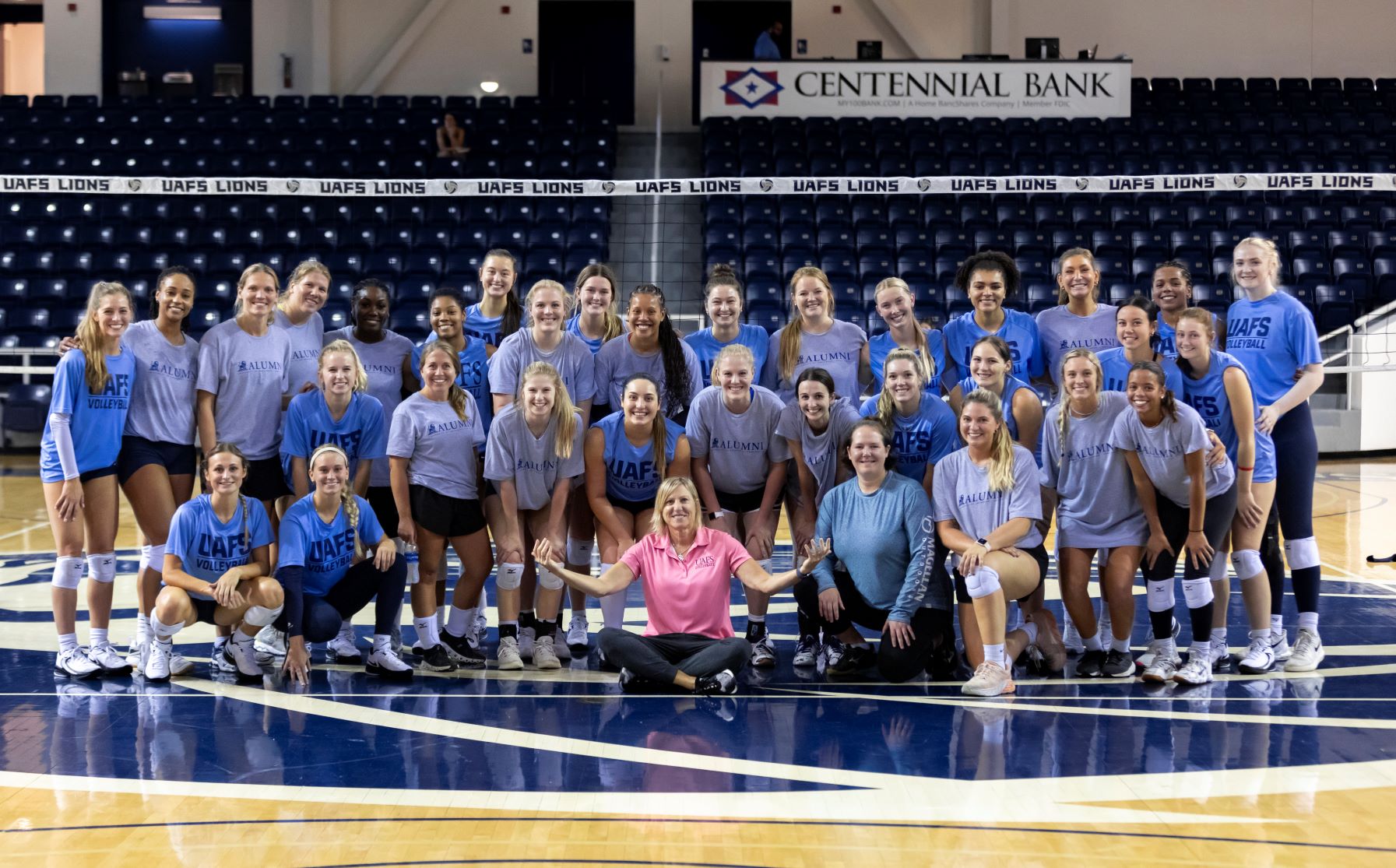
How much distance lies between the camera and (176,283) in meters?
4.59

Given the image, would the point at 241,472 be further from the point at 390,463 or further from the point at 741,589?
the point at 741,589

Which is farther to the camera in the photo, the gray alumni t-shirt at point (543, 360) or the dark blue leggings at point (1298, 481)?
the gray alumni t-shirt at point (543, 360)

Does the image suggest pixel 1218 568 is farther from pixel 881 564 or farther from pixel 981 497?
pixel 881 564

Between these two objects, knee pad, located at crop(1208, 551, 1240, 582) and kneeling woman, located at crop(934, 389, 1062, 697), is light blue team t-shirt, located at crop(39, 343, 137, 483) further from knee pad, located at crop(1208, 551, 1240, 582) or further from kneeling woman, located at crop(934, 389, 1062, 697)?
knee pad, located at crop(1208, 551, 1240, 582)

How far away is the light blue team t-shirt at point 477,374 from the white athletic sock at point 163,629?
1406mm

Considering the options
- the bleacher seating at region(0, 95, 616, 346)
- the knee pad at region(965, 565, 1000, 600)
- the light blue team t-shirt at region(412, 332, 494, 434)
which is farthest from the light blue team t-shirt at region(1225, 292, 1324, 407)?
the bleacher seating at region(0, 95, 616, 346)

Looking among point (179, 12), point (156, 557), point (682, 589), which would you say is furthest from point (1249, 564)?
point (179, 12)

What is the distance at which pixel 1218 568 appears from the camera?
4629 millimetres

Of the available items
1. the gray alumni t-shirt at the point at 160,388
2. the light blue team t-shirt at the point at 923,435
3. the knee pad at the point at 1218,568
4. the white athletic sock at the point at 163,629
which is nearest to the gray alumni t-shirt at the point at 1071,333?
the light blue team t-shirt at the point at 923,435

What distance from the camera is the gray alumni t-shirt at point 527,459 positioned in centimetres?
465

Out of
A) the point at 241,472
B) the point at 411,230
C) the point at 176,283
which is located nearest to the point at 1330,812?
the point at 241,472

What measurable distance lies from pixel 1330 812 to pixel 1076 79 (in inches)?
504

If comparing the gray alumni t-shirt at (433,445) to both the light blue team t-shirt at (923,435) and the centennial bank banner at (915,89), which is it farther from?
the centennial bank banner at (915,89)

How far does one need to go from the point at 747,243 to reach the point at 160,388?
792 centimetres
